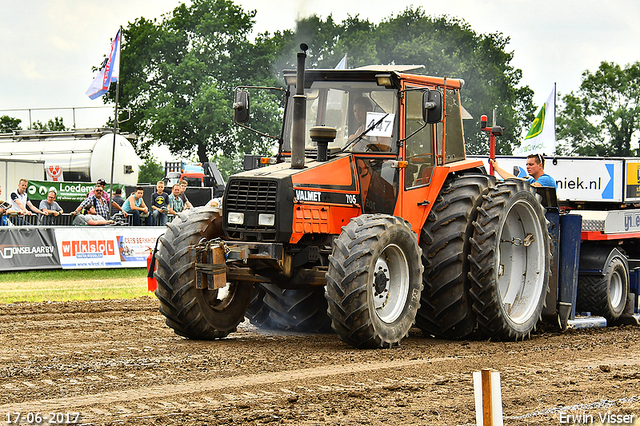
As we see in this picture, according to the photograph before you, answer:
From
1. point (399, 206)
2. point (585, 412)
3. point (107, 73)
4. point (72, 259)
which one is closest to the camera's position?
point (585, 412)

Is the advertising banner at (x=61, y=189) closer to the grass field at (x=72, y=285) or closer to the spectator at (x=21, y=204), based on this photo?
the spectator at (x=21, y=204)

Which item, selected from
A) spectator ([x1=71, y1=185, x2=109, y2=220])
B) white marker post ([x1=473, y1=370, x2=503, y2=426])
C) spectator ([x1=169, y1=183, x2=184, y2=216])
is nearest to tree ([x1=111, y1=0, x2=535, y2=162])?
spectator ([x1=169, y1=183, x2=184, y2=216])

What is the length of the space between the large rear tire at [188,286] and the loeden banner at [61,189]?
16.1 metres

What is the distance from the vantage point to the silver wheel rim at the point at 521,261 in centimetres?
970

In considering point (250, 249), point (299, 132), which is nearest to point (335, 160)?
point (299, 132)

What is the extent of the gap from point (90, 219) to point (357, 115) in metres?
11.5

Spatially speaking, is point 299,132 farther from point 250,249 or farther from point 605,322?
point 605,322

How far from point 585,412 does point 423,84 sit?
4554 mm

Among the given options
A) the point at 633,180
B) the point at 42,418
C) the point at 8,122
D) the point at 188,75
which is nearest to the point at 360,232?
the point at 42,418

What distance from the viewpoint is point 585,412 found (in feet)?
17.8

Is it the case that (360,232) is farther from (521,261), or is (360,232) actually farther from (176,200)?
(176,200)

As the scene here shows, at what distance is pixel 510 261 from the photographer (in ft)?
32.4

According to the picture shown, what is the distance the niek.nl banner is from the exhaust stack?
33.9 ft

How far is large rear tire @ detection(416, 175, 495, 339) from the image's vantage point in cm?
857
